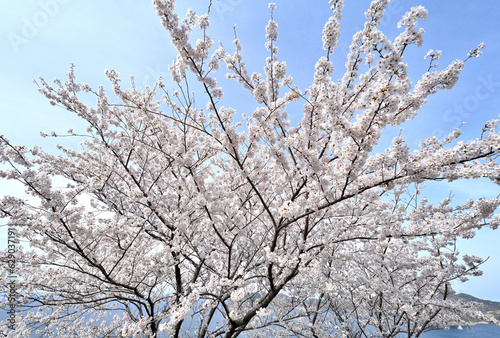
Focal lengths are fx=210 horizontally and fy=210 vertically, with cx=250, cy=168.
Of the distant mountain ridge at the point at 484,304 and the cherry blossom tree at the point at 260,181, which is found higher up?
the cherry blossom tree at the point at 260,181

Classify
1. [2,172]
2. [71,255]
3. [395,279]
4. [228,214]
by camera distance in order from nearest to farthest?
[2,172], [71,255], [228,214], [395,279]

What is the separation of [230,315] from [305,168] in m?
3.39

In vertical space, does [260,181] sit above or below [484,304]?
above

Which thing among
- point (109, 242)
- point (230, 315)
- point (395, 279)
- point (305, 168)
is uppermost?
point (305, 168)

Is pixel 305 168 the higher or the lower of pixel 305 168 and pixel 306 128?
the lower

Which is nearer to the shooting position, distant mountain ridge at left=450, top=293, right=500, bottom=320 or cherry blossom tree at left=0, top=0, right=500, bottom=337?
cherry blossom tree at left=0, top=0, right=500, bottom=337

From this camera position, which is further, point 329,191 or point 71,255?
point 71,255

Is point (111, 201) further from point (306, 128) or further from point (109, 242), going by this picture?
point (306, 128)

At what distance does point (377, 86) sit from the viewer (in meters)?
2.60

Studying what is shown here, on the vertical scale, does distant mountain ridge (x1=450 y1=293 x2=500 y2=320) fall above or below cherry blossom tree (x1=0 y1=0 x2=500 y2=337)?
below

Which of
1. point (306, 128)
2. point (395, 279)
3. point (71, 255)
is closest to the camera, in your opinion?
point (306, 128)

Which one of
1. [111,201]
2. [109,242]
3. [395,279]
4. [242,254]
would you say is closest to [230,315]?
[242,254]

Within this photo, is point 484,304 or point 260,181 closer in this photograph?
point 260,181

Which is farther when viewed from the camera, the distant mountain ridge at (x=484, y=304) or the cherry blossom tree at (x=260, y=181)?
the distant mountain ridge at (x=484, y=304)
